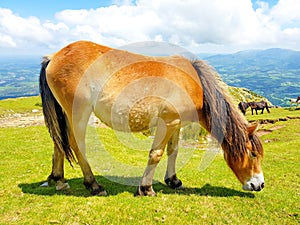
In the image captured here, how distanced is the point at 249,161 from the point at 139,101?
133 inches

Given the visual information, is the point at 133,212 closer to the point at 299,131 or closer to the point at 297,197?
the point at 297,197

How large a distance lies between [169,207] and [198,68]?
3743 millimetres

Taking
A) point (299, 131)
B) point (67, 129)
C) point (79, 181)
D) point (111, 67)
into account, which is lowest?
point (299, 131)

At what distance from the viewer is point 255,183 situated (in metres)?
6.80

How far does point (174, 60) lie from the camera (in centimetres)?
714

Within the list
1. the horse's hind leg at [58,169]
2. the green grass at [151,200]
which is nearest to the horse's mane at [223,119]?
the green grass at [151,200]

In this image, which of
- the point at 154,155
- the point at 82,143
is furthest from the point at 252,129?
the point at 82,143

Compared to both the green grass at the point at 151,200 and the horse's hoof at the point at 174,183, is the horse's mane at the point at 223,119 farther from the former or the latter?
the horse's hoof at the point at 174,183

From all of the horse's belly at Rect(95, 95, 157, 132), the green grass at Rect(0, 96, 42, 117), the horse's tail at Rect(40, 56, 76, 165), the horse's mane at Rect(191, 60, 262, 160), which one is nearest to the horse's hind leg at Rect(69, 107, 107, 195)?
the horse's tail at Rect(40, 56, 76, 165)

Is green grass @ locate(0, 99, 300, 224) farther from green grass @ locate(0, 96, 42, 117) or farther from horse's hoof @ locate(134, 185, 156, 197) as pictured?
green grass @ locate(0, 96, 42, 117)

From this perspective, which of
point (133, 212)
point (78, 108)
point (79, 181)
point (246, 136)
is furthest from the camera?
point (79, 181)

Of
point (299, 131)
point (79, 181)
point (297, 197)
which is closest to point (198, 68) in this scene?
point (297, 197)

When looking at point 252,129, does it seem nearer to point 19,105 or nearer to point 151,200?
point 151,200

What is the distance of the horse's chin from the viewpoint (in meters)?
6.78
